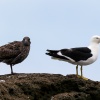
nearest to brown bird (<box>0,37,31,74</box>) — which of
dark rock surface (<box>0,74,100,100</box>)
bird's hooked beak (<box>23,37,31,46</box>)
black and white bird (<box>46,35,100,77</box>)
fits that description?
bird's hooked beak (<box>23,37,31,46</box>)

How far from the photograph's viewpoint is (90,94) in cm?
1345

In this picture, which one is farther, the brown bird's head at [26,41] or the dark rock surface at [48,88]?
the brown bird's head at [26,41]

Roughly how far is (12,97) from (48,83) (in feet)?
5.92

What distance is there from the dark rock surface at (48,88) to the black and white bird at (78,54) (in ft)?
2.96

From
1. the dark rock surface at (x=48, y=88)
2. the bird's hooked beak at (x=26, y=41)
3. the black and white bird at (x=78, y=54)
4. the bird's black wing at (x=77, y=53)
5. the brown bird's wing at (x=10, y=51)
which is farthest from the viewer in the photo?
the bird's hooked beak at (x=26, y=41)

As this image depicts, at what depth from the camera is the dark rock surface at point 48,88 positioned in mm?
12284

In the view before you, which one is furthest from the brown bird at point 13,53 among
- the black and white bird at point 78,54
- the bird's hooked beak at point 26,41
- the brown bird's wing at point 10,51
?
the black and white bird at point 78,54

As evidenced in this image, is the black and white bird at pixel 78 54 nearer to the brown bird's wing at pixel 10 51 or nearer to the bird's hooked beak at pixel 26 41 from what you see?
the brown bird's wing at pixel 10 51

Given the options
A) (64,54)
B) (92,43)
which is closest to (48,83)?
(64,54)

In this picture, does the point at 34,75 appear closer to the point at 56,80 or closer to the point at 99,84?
the point at 56,80

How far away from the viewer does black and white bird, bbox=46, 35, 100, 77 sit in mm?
15257

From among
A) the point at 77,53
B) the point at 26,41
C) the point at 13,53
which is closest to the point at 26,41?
the point at 26,41

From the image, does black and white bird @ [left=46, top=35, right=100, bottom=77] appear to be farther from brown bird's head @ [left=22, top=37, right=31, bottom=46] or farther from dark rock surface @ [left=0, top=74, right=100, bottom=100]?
brown bird's head @ [left=22, top=37, right=31, bottom=46]

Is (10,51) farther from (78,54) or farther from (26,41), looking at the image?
(78,54)
